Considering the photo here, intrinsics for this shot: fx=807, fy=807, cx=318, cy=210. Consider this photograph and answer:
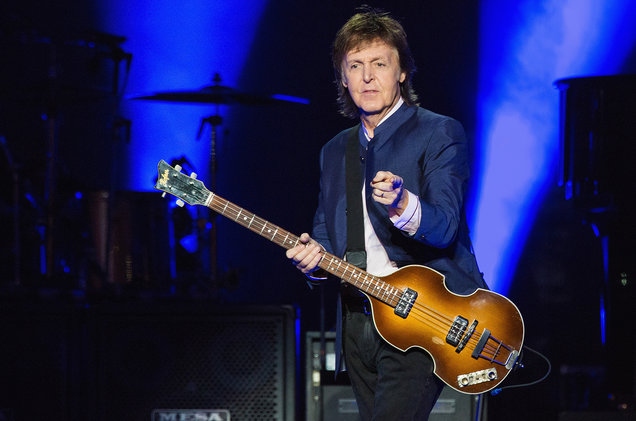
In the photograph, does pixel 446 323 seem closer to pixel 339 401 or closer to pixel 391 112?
pixel 391 112

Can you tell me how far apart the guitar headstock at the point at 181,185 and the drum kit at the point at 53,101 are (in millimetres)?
2030

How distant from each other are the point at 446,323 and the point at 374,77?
0.95 m

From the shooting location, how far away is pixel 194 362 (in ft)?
12.6

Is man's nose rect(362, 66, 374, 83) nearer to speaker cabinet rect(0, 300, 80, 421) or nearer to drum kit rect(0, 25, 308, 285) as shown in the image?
speaker cabinet rect(0, 300, 80, 421)

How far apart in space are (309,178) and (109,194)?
1683 millimetres

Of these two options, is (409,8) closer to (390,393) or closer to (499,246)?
(499,246)

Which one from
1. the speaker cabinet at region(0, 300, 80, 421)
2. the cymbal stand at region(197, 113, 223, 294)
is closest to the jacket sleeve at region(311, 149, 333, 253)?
the speaker cabinet at region(0, 300, 80, 421)

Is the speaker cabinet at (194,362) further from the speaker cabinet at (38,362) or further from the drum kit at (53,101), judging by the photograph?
the drum kit at (53,101)

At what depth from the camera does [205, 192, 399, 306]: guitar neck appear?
279 cm

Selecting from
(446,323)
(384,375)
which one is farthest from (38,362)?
(446,323)

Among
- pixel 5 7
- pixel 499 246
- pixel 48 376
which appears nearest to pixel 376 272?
pixel 48 376

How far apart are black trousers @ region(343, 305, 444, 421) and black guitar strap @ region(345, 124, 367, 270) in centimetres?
19

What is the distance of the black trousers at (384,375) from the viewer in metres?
2.68

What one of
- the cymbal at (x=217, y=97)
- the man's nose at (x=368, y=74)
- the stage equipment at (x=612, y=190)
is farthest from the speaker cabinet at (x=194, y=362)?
the cymbal at (x=217, y=97)
